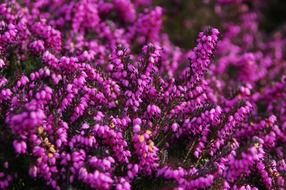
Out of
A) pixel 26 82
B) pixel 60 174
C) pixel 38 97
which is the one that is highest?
pixel 26 82

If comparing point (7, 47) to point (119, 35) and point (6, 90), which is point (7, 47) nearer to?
point (6, 90)

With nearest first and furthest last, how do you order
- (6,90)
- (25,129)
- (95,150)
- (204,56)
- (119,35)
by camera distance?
(25,129)
(95,150)
(6,90)
(204,56)
(119,35)

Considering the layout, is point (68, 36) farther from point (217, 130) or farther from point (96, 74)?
point (217, 130)

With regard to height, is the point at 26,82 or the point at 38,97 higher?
the point at 26,82

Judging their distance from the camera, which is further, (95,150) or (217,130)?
(217,130)

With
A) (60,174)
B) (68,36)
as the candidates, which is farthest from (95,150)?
(68,36)

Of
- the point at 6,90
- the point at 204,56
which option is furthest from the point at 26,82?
the point at 204,56

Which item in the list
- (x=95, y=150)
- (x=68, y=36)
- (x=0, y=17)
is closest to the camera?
(x=95, y=150)
